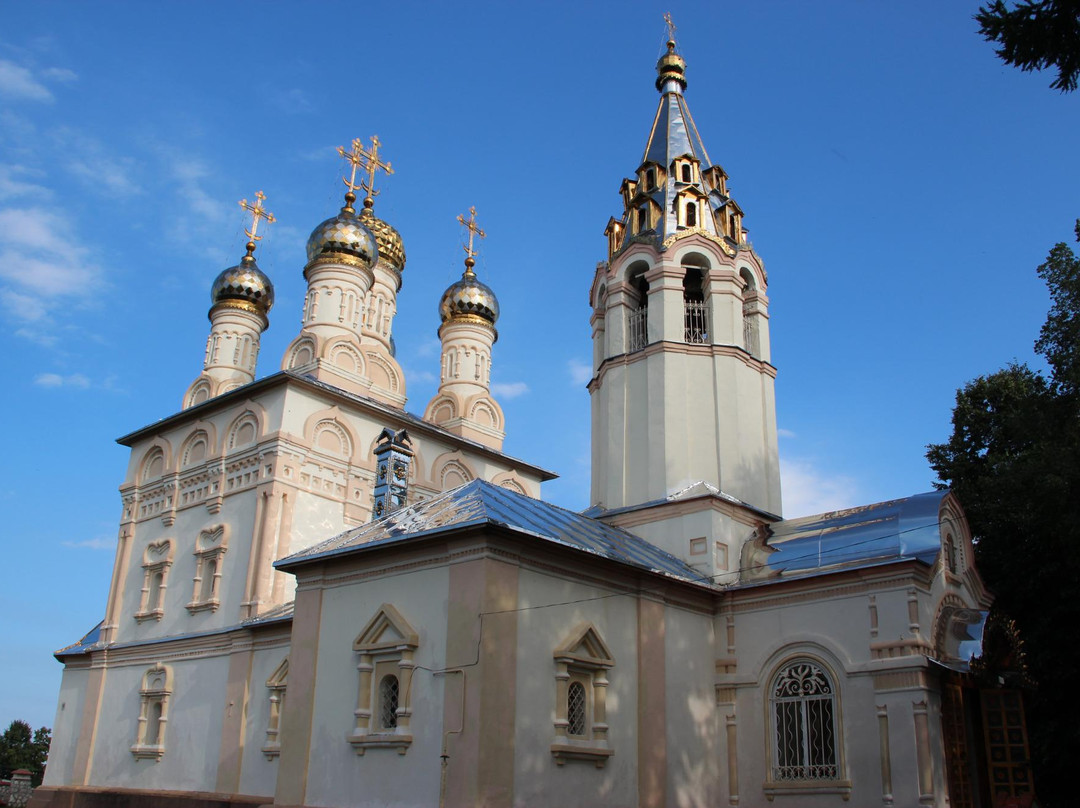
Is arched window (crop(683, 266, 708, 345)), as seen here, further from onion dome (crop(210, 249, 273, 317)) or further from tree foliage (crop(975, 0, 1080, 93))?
onion dome (crop(210, 249, 273, 317))

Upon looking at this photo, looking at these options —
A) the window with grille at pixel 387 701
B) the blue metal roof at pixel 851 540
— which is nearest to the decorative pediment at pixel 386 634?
the window with grille at pixel 387 701

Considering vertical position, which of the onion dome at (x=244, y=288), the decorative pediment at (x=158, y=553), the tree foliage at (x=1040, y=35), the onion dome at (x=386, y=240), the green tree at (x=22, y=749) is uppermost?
the onion dome at (x=386, y=240)

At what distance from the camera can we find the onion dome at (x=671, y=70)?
1794 cm

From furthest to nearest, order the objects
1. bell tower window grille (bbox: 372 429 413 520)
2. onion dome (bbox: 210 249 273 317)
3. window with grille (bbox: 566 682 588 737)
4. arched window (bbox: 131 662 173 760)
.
→ onion dome (bbox: 210 249 273 317), arched window (bbox: 131 662 173 760), bell tower window grille (bbox: 372 429 413 520), window with grille (bbox: 566 682 588 737)

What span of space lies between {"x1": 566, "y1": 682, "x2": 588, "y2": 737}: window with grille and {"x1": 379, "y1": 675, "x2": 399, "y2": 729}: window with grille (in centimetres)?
188

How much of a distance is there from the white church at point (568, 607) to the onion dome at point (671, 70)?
0.04 m

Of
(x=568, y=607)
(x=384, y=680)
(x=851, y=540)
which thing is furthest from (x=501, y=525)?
(x=851, y=540)

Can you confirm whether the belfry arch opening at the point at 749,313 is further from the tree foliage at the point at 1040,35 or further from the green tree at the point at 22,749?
the green tree at the point at 22,749

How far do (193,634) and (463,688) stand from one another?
9.33 meters

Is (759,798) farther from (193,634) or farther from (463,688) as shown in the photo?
(193,634)

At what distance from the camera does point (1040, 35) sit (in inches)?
290

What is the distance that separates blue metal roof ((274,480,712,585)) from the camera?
34.4 feet

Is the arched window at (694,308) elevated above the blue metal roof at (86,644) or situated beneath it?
elevated above

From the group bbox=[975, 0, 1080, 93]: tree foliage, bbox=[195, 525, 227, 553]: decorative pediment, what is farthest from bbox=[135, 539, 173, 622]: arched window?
bbox=[975, 0, 1080, 93]: tree foliage
